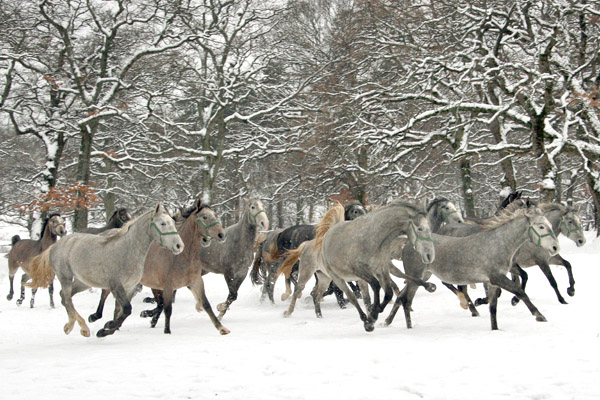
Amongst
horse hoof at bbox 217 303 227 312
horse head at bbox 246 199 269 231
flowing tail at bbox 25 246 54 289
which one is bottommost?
horse hoof at bbox 217 303 227 312

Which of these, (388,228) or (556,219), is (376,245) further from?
(556,219)

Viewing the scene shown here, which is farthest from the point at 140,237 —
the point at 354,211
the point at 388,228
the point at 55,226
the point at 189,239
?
the point at 55,226

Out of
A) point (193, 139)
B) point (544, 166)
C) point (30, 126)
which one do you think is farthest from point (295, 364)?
point (193, 139)

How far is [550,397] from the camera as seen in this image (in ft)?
13.7

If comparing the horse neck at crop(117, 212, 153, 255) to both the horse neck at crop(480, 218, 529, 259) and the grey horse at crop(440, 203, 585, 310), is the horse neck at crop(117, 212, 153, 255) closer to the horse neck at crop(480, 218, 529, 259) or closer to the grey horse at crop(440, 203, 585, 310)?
the horse neck at crop(480, 218, 529, 259)

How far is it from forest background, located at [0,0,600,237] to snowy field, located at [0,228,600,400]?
25.9 feet

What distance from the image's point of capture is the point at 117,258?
744 centimetres

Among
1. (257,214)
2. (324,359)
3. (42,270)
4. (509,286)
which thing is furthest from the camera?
(257,214)

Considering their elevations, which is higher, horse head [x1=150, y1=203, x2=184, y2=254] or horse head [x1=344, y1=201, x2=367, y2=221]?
horse head [x1=344, y1=201, x2=367, y2=221]

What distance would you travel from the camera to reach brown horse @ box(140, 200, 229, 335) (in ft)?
26.7

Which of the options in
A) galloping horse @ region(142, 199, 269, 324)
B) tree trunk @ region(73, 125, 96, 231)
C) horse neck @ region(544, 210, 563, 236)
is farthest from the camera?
tree trunk @ region(73, 125, 96, 231)

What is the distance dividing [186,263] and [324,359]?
11.2ft

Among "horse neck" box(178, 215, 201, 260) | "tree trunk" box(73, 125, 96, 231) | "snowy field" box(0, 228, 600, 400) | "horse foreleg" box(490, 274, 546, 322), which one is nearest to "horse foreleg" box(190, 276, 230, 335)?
"snowy field" box(0, 228, 600, 400)

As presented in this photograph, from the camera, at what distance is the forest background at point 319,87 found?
1592cm
